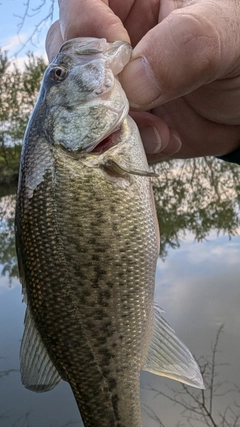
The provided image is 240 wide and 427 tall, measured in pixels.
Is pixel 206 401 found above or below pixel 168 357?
below

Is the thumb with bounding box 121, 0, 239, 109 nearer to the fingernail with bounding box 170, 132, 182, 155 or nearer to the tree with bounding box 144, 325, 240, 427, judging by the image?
the fingernail with bounding box 170, 132, 182, 155

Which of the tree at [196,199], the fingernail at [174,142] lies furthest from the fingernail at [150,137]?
the tree at [196,199]

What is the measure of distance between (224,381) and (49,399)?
181cm

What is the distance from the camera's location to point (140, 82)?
146cm

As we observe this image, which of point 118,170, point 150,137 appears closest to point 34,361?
point 118,170

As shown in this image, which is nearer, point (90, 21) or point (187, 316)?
point (90, 21)

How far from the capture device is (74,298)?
4.56ft

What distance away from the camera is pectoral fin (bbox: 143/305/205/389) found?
150cm

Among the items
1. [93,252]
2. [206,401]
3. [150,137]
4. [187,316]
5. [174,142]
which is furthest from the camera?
[187,316]

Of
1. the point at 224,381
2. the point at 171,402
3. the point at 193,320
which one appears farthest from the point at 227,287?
the point at 171,402

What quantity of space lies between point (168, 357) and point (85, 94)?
3.01ft

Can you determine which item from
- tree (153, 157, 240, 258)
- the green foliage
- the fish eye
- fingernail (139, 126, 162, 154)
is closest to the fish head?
the fish eye

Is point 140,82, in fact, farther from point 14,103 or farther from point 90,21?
point 14,103

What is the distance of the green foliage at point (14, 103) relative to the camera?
1351cm
